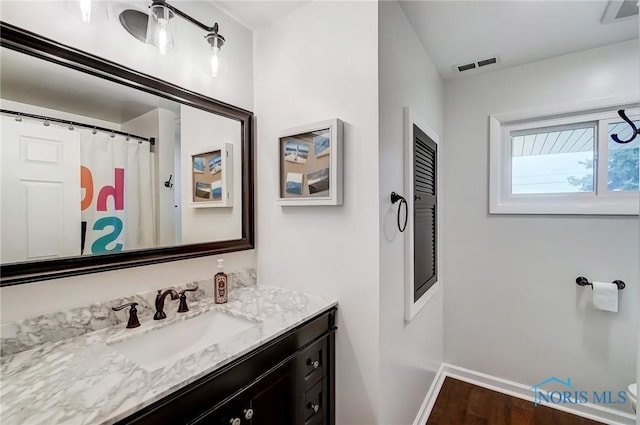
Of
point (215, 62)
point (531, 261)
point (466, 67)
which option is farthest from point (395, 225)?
point (466, 67)

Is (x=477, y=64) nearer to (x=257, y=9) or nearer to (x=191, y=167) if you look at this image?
(x=257, y=9)

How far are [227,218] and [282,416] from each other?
39.1 inches

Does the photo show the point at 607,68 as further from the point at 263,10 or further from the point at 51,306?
the point at 51,306

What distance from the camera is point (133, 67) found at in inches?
47.7

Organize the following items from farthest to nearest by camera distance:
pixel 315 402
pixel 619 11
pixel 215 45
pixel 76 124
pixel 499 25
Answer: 1. pixel 499 25
2. pixel 619 11
3. pixel 215 45
4. pixel 315 402
5. pixel 76 124

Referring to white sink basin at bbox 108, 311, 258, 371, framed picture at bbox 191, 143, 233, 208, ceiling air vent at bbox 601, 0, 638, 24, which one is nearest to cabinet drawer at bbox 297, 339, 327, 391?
white sink basin at bbox 108, 311, 258, 371

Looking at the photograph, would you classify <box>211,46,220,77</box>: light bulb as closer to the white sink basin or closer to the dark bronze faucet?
the dark bronze faucet

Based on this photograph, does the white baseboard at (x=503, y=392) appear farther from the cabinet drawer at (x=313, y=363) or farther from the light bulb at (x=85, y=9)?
the light bulb at (x=85, y=9)

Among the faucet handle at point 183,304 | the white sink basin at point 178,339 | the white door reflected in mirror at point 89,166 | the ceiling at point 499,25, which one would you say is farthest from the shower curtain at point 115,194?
the ceiling at point 499,25

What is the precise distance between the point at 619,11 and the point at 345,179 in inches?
69.2

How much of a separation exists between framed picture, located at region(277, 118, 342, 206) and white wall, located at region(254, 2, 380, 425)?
7 centimetres

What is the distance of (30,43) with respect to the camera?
947mm

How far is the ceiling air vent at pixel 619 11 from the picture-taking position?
1441 mm

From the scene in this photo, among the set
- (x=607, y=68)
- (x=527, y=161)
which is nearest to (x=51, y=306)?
(x=527, y=161)
